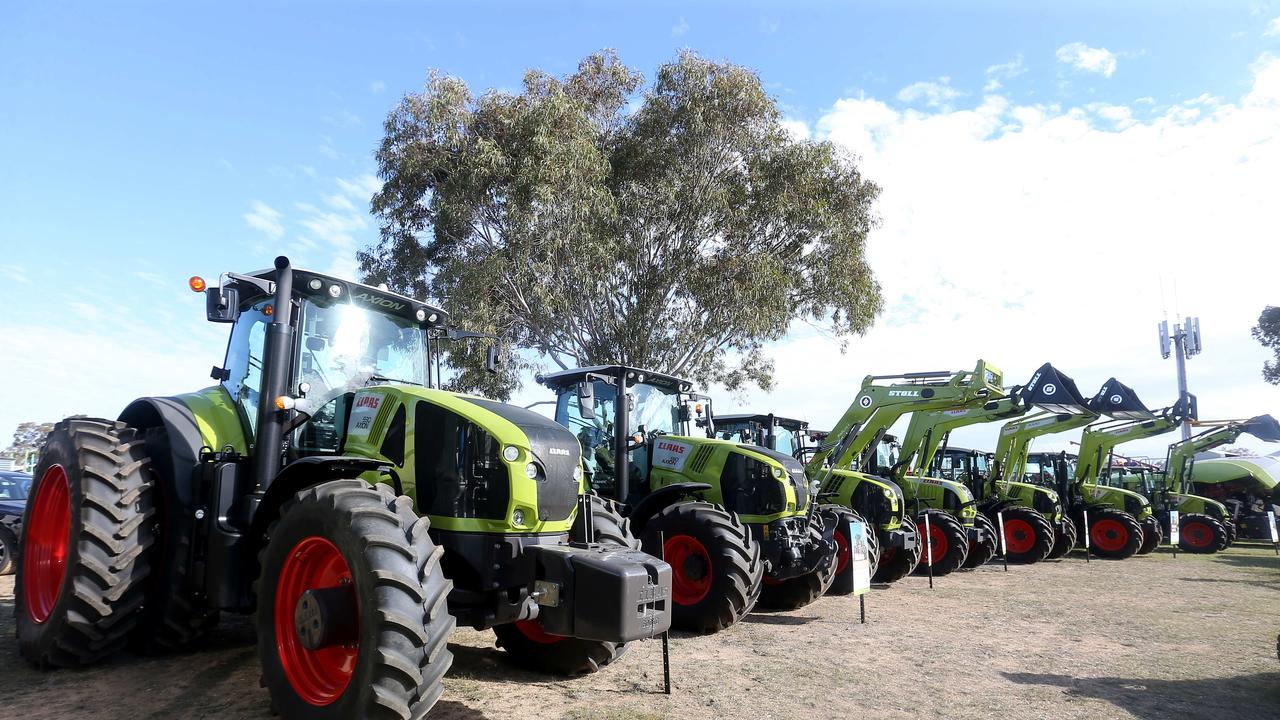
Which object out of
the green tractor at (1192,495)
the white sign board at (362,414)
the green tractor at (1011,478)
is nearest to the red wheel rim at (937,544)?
the green tractor at (1011,478)

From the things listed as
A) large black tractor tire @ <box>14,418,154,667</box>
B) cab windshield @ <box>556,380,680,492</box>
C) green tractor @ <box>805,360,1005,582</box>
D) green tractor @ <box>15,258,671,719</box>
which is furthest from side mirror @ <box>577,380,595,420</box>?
green tractor @ <box>805,360,1005,582</box>

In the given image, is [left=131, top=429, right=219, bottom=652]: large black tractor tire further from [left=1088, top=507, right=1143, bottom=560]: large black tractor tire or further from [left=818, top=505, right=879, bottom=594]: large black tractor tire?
[left=1088, top=507, right=1143, bottom=560]: large black tractor tire

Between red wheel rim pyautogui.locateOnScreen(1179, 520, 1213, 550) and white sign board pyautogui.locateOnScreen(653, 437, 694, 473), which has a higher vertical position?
white sign board pyautogui.locateOnScreen(653, 437, 694, 473)

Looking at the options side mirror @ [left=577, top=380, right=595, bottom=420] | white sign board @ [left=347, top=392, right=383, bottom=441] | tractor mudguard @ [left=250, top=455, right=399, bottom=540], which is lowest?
tractor mudguard @ [left=250, top=455, right=399, bottom=540]

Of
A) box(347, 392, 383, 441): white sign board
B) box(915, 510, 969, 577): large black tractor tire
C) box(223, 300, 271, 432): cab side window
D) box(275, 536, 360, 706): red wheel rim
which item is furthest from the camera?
box(915, 510, 969, 577): large black tractor tire

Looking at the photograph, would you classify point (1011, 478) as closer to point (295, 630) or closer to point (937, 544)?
point (937, 544)

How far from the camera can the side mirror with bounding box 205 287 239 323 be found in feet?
16.6

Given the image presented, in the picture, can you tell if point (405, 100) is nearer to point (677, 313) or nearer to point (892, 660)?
point (677, 313)

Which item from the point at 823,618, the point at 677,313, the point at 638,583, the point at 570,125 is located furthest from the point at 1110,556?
the point at 638,583

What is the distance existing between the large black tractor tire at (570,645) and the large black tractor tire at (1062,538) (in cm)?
1419

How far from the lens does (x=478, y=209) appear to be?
1792 cm

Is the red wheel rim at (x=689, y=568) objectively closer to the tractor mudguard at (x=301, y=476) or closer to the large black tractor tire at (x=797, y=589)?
the large black tractor tire at (x=797, y=589)

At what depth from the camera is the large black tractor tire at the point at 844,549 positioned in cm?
999

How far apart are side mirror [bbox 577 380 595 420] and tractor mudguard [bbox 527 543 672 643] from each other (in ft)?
12.9
